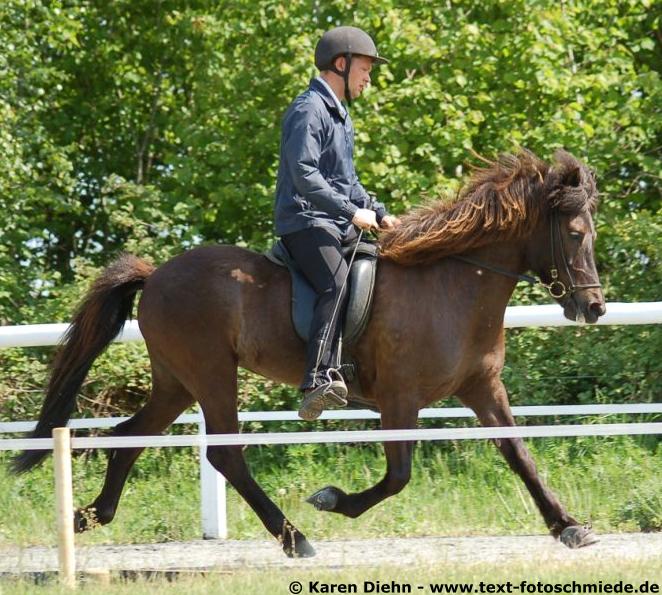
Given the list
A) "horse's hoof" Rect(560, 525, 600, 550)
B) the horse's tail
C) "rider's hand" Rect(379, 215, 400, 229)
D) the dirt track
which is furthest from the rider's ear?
the horse's tail

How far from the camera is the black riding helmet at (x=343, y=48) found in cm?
596

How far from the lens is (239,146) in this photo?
1230 cm

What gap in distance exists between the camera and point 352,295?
5.80 meters

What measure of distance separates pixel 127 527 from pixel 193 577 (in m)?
1.65

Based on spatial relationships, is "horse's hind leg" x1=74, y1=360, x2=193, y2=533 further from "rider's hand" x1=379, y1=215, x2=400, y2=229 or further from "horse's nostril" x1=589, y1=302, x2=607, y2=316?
"horse's nostril" x1=589, y1=302, x2=607, y2=316

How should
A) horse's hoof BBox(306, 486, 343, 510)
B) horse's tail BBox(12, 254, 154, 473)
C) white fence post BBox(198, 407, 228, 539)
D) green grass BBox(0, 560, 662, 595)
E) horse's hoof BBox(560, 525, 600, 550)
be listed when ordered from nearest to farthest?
green grass BBox(0, 560, 662, 595), horse's hoof BBox(306, 486, 343, 510), horse's hoof BBox(560, 525, 600, 550), horse's tail BBox(12, 254, 154, 473), white fence post BBox(198, 407, 228, 539)

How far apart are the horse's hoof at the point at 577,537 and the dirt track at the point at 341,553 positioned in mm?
53

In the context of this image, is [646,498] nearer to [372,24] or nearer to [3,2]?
[372,24]

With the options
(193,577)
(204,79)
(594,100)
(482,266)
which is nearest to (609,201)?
(594,100)

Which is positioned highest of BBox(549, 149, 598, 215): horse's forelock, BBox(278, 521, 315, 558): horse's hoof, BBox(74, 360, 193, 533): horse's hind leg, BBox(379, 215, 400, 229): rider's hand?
BBox(549, 149, 598, 215): horse's forelock

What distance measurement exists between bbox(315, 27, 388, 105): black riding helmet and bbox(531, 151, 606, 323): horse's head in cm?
118

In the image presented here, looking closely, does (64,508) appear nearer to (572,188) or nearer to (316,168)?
(316,168)

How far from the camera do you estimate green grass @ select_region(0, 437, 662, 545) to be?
6695 mm

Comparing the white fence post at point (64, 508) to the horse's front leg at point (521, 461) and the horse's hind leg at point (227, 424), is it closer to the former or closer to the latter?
the horse's hind leg at point (227, 424)
